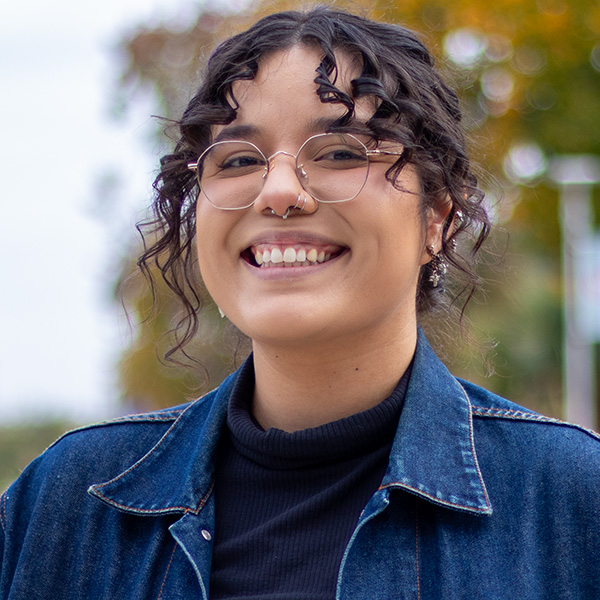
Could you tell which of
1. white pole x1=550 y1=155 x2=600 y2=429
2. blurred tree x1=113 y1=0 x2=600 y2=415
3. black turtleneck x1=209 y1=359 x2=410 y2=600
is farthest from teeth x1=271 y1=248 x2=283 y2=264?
white pole x1=550 y1=155 x2=600 y2=429

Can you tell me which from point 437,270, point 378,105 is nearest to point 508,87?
point 437,270

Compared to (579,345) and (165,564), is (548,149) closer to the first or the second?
(579,345)

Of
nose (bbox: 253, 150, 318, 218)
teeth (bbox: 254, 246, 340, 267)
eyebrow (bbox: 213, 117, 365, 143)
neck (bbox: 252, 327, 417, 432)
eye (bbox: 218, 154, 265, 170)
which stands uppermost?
eyebrow (bbox: 213, 117, 365, 143)

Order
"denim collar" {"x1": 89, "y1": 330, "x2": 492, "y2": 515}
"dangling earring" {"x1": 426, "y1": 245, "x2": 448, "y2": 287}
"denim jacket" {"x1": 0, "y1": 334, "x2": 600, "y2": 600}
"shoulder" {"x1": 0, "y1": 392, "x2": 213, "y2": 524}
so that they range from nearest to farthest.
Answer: "denim jacket" {"x1": 0, "y1": 334, "x2": 600, "y2": 600} < "denim collar" {"x1": 89, "y1": 330, "x2": 492, "y2": 515} < "shoulder" {"x1": 0, "y1": 392, "x2": 213, "y2": 524} < "dangling earring" {"x1": 426, "y1": 245, "x2": 448, "y2": 287}

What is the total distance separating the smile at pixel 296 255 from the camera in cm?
205

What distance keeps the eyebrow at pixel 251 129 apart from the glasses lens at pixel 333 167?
2 centimetres

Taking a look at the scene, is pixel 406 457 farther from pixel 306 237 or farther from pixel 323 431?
pixel 306 237

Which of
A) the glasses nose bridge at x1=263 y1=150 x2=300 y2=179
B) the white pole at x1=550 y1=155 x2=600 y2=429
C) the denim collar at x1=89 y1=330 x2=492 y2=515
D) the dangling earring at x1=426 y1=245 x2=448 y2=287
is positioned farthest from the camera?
the white pole at x1=550 y1=155 x2=600 y2=429

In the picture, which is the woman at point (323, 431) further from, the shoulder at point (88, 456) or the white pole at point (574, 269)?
the white pole at point (574, 269)

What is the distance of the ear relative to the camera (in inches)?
89.4

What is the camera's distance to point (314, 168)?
6.77 feet

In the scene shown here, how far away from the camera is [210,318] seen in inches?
299

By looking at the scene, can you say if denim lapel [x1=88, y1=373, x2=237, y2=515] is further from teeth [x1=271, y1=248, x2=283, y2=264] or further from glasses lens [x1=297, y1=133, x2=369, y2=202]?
glasses lens [x1=297, y1=133, x2=369, y2=202]

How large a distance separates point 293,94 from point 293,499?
0.94 meters
